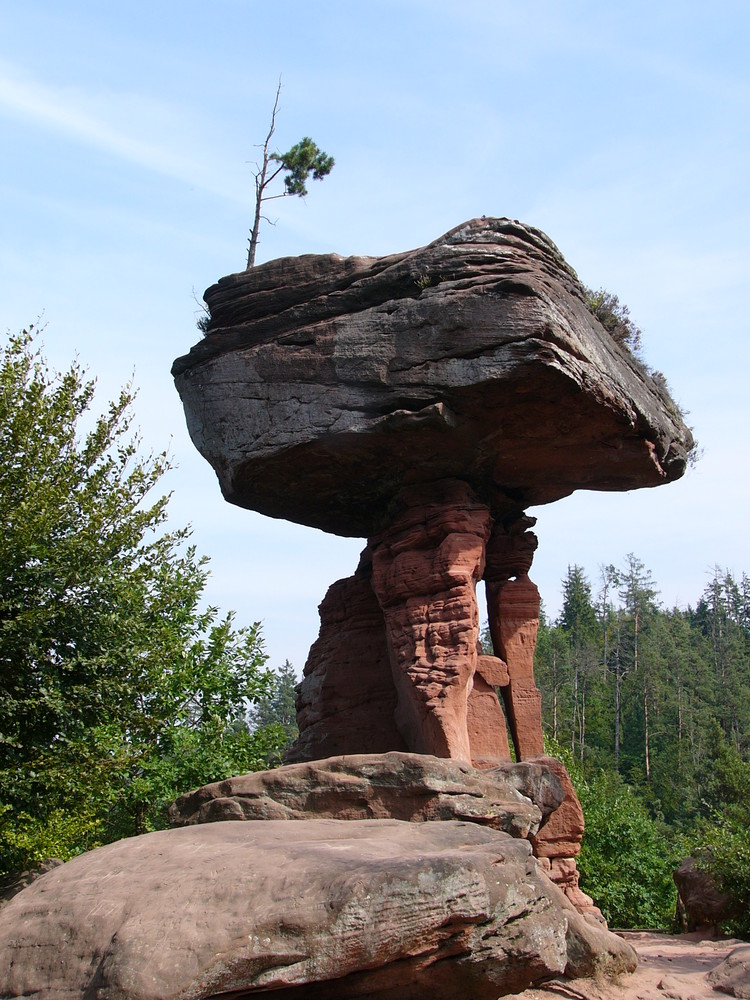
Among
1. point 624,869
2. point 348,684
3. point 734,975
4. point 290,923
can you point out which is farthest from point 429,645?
point 624,869

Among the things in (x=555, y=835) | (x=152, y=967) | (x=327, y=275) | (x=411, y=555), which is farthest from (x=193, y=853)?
(x=327, y=275)

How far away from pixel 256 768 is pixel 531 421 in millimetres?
6432

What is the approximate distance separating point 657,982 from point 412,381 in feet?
22.8

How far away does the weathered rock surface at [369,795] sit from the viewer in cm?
872

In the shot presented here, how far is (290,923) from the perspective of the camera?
20.1 feet

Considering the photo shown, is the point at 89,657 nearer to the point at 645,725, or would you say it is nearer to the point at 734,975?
the point at 734,975

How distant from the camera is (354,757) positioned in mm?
9055

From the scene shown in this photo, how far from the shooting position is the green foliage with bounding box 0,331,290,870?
11.5 m

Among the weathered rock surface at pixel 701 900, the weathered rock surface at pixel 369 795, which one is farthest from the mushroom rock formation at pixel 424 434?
the weathered rock surface at pixel 701 900

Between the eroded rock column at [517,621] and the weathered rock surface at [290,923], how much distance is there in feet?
17.7

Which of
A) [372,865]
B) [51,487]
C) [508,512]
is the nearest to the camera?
[372,865]

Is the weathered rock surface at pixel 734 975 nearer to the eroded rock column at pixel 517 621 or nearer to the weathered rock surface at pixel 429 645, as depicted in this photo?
the weathered rock surface at pixel 429 645

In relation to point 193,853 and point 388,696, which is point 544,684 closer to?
point 388,696

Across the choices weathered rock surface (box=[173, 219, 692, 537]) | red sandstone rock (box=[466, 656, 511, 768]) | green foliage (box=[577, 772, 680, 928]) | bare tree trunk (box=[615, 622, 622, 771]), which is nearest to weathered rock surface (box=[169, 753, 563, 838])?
red sandstone rock (box=[466, 656, 511, 768])
